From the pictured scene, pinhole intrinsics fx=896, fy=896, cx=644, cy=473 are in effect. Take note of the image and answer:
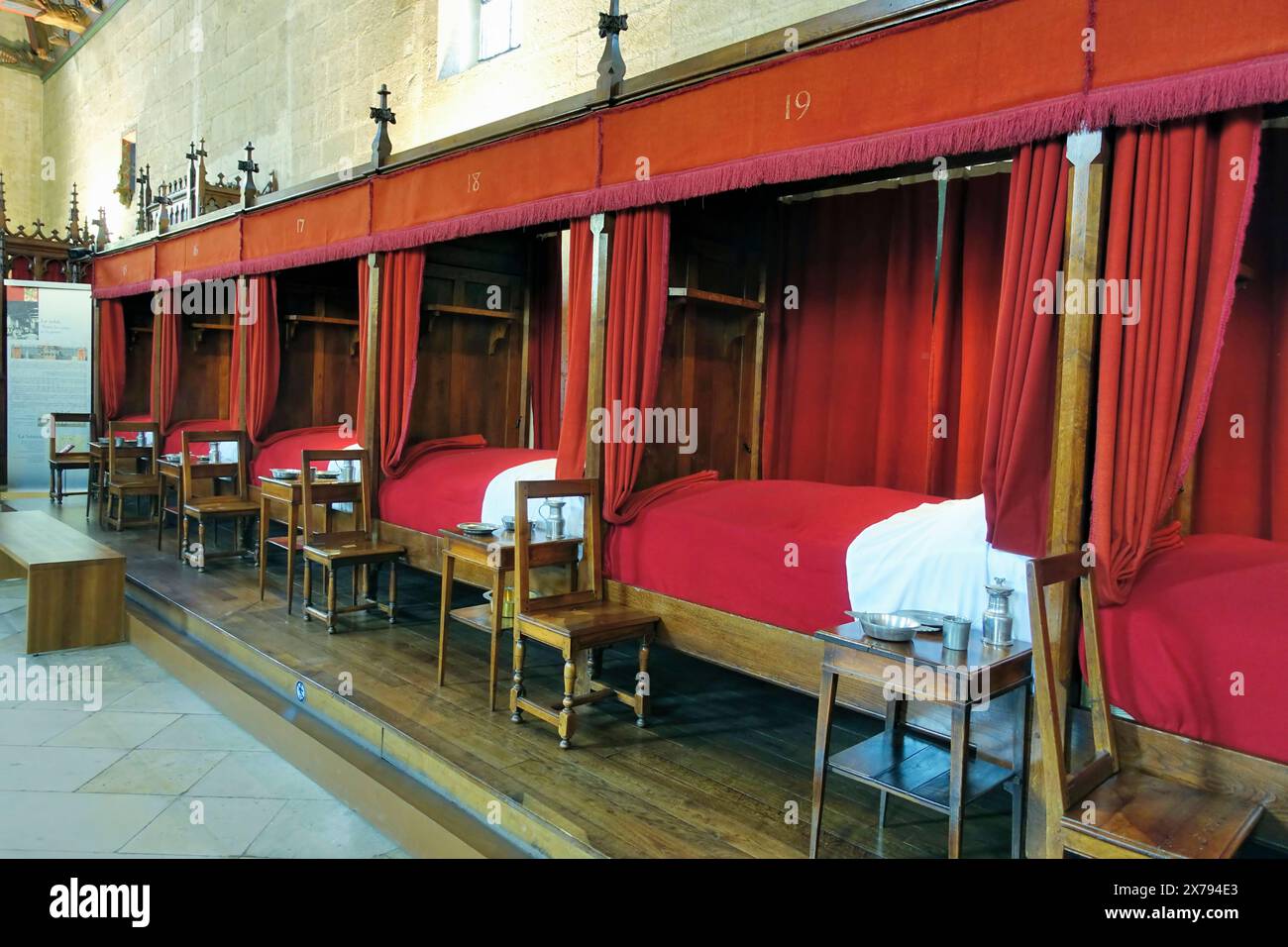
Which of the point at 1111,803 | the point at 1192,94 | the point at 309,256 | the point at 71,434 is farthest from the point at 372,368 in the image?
the point at 71,434

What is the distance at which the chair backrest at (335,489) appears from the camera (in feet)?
15.1

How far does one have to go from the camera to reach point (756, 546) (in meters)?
3.16

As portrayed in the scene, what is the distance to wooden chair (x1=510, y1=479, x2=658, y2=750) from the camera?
312cm

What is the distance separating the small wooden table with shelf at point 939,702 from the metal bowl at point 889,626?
0.02 metres

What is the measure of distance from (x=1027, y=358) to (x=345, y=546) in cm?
345

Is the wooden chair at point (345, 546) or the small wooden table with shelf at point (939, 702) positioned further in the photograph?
the wooden chair at point (345, 546)

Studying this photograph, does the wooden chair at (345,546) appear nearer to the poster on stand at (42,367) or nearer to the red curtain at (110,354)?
the red curtain at (110,354)

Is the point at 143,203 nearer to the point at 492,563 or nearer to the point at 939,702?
the point at 492,563

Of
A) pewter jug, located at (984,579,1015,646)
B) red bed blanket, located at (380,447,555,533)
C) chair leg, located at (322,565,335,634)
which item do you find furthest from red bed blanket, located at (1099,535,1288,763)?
chair leg, located at (322,565,335,634)

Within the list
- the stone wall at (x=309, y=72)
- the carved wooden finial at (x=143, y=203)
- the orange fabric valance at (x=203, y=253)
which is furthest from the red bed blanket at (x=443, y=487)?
the carved wooden finial at (x=143, y=203)

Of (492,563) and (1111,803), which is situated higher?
(492,563)

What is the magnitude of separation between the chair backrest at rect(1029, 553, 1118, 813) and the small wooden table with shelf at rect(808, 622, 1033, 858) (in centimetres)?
14

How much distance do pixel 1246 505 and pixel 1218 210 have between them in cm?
145

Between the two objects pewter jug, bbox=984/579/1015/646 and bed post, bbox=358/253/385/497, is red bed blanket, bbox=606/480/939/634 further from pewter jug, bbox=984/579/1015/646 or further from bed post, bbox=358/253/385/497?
bed post, bbox=358/253/385/497
